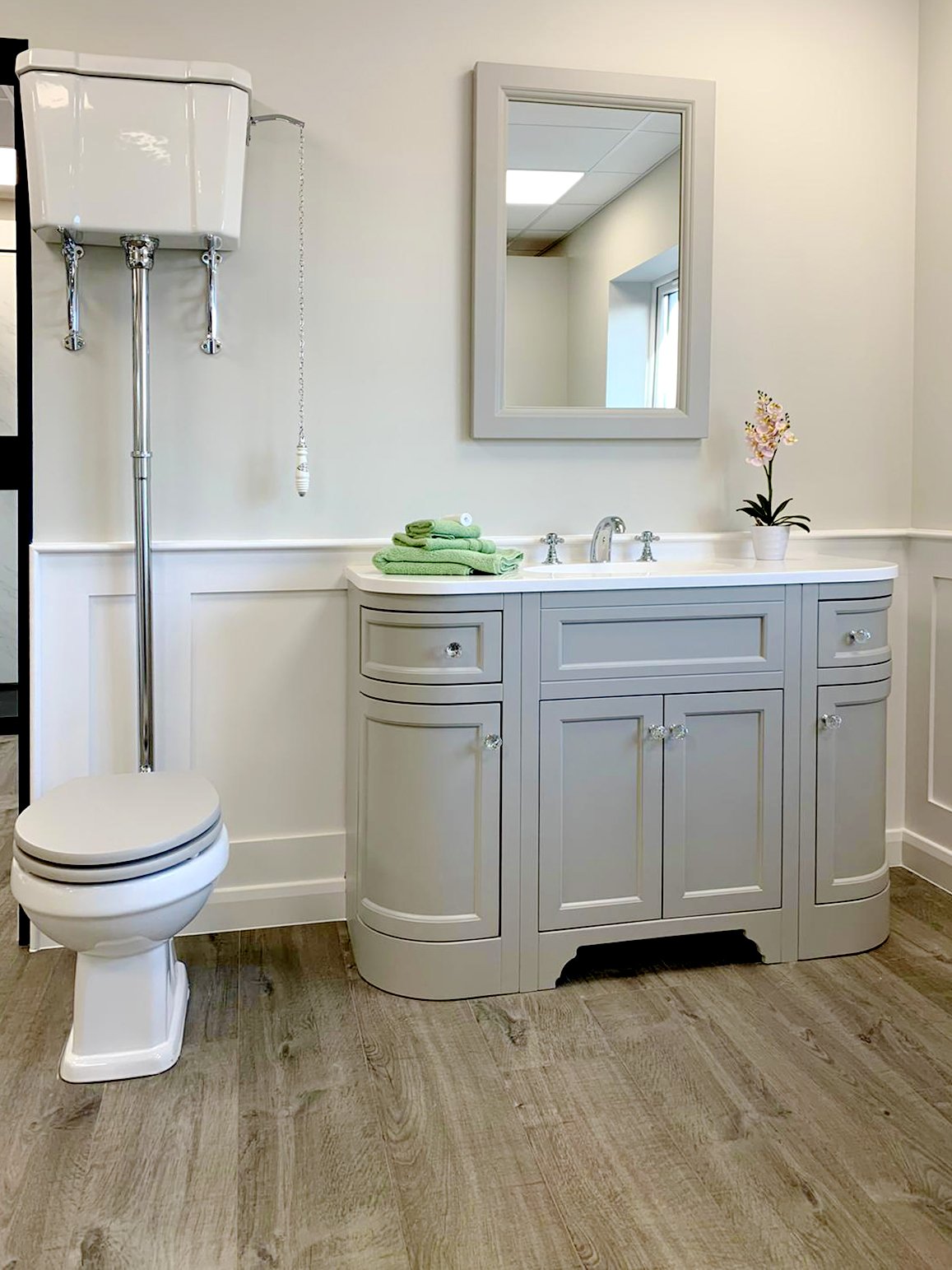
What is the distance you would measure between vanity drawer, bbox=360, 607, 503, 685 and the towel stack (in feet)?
0.41

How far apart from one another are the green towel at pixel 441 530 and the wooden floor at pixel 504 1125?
38.0 inches

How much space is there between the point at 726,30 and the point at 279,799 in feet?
7.16

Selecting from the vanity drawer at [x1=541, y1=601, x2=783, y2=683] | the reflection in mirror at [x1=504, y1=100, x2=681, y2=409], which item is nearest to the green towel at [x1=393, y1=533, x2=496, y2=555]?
the vanity drawer at [x1=541, y1=601, x2=783, y2=683]

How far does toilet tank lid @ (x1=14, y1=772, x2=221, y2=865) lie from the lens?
1804mm

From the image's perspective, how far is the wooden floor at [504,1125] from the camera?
1.51 meters

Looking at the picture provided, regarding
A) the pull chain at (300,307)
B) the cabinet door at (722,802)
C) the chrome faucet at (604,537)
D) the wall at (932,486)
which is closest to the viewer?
the cabinet door at (722,802)

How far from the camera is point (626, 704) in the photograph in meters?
2.29

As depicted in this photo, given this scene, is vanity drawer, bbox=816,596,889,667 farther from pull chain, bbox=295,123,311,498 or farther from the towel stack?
pull chain, bbox=295,123,311,498

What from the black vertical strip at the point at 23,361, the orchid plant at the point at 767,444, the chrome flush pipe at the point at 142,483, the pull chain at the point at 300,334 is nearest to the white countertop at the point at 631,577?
the orchid plant at the point at 767,444

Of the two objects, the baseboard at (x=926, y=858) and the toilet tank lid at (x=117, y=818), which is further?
the baseboard at (x=926, y=858)

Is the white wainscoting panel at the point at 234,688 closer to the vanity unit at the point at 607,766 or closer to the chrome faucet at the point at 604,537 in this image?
the chrome faucet at the point at 604,537

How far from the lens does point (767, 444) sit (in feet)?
8.68

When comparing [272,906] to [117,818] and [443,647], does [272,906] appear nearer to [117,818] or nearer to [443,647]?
[117,818]

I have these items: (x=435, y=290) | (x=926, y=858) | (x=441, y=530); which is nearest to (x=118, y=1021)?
(x=441, y=530)
